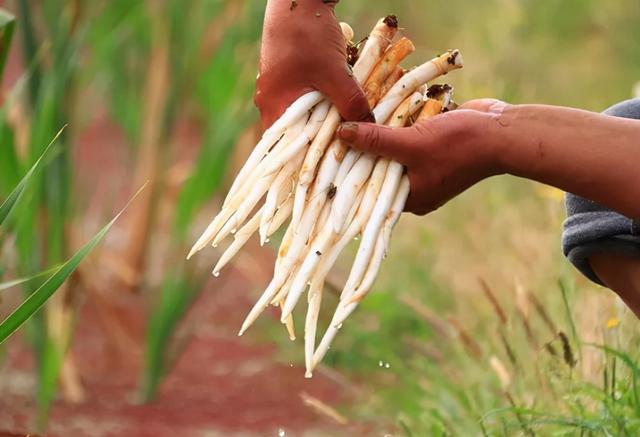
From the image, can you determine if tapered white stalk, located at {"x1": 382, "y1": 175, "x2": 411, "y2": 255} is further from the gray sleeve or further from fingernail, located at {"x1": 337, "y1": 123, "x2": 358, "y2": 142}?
the gray sleeve

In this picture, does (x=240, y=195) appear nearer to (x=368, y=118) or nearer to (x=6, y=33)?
(x=368, y=118)

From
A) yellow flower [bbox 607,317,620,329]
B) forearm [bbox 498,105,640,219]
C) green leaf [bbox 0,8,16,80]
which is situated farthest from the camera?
yellow flower [bbox 607,317,620,329]

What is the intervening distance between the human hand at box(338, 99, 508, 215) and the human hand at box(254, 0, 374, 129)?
39mm

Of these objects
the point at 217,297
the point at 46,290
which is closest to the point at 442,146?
the point at 46,290

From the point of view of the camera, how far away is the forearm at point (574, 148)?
5.12 ft

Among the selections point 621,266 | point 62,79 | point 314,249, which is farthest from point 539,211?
point 314,249

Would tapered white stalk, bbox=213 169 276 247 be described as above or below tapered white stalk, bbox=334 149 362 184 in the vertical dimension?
below

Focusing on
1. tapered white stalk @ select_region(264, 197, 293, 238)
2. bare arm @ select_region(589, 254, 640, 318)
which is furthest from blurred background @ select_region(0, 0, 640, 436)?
tapered white stalk @ select_region(264, 197, 293, 238)

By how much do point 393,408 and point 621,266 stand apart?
3.97ft

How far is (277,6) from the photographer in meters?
1.63

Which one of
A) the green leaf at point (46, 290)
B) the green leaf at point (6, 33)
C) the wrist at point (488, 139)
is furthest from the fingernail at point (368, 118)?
the green leaf at point (6, 33)

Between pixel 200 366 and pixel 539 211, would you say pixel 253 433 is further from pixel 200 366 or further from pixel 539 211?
pixel 539 211

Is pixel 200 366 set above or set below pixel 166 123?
below

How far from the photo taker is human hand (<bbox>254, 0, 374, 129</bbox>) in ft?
5.24
